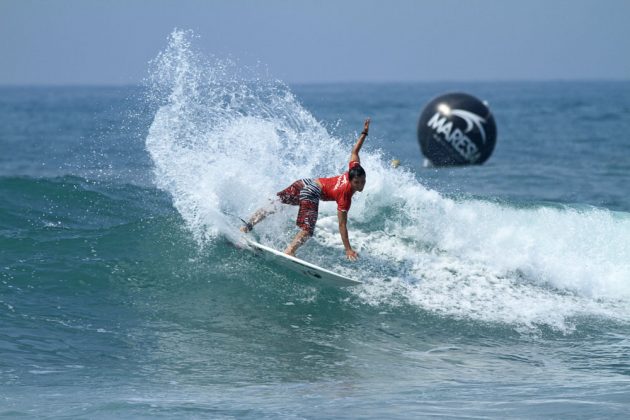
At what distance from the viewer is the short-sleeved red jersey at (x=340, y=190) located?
9.61 metres

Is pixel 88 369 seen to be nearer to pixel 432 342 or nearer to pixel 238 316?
pixel 238 316

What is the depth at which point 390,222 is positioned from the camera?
12.0 metres

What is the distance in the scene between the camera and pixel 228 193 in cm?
1152

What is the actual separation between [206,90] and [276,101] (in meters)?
1.23

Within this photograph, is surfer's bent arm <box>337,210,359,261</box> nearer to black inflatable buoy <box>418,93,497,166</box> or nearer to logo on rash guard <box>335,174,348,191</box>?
logo on rash guard <box>335,174,348,191</box>

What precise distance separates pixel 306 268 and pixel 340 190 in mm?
1000

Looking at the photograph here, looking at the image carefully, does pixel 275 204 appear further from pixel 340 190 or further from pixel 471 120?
pixel 471 120

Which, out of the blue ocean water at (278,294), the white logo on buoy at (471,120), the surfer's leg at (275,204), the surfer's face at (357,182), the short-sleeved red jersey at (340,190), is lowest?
the blue ocean water at (278,294)

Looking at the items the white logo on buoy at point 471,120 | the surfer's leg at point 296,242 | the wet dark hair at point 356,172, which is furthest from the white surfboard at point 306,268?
the white logo on buoy at point 471,120

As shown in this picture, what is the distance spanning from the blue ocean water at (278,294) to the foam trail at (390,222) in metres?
0.03

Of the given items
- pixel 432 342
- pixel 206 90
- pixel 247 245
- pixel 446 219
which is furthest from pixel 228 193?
pixel 432 342

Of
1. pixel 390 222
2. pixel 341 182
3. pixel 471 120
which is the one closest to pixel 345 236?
pixel 341 182

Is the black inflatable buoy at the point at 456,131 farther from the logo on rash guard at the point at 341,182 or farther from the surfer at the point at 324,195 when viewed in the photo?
the logo on rash guard at the point at 341,182

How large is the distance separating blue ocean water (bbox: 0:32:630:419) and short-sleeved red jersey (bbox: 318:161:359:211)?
106 cm
